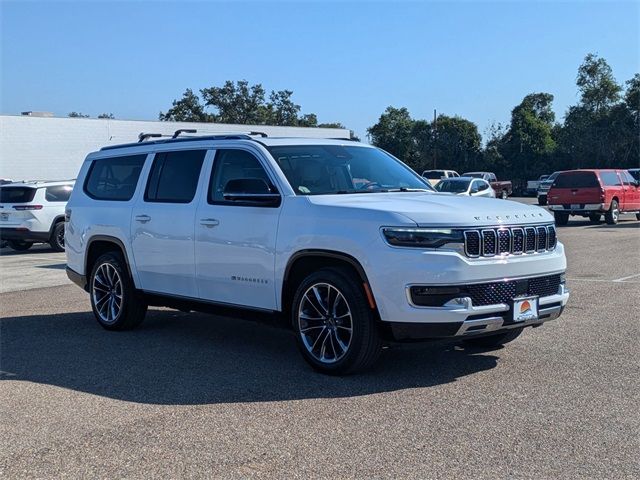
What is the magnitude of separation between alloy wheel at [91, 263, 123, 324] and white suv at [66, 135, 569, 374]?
0.02 meters

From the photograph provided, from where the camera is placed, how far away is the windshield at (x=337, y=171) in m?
7.36

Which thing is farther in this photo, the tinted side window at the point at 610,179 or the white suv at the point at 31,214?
the tinted side window at the point at 610,179

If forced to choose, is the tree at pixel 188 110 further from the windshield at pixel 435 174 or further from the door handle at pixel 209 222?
the door handle at pixel 209 222

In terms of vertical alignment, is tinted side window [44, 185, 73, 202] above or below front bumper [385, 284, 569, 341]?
above

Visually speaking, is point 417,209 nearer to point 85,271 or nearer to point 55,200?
point 85,271

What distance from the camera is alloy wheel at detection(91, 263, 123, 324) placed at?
897 cm

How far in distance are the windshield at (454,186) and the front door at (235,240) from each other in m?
19.4

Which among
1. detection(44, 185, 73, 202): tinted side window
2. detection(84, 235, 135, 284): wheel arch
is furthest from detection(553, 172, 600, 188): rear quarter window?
detection(84, 235, 135, 284): wheel arch

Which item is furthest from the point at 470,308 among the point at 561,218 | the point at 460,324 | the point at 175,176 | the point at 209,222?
the point at 561,218

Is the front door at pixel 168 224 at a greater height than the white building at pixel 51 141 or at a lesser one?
lesser

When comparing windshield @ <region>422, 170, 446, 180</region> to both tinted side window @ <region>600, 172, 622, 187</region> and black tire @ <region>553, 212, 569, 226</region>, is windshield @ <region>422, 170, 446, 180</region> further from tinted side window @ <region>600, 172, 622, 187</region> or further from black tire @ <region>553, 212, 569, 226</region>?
black tire @ <region>553, 212, 569, 226</region>

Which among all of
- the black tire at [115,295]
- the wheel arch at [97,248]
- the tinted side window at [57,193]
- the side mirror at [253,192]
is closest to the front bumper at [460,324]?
the side mirror at [253,192]

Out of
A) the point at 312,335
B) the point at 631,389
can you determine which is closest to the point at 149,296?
the point at 312,335

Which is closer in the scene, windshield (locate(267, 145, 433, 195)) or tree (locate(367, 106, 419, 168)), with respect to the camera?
windshield (locate(267, 145, 433, 195))
